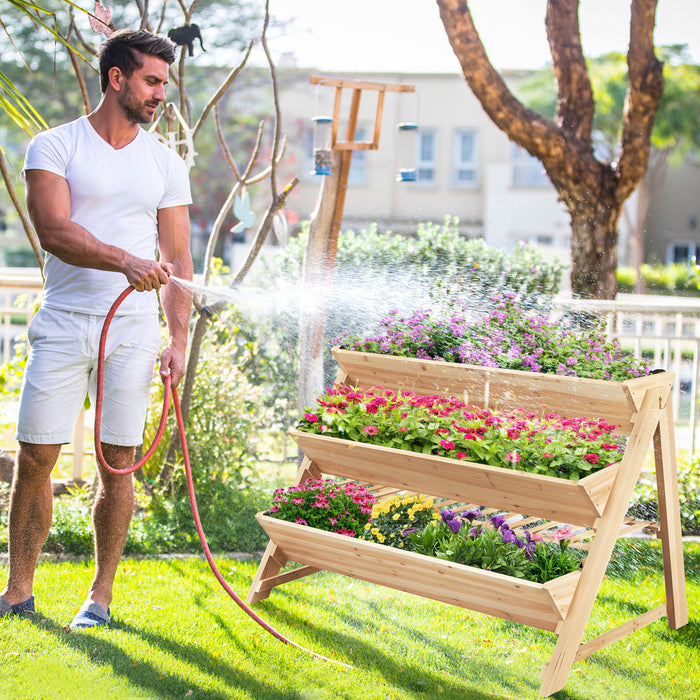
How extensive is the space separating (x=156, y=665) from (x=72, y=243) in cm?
111

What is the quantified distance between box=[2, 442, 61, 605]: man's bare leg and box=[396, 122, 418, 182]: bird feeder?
7.03 feet

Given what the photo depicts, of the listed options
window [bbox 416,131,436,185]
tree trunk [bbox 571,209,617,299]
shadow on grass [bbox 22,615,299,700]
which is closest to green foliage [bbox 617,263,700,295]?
window [bbox 416,131,436,185]

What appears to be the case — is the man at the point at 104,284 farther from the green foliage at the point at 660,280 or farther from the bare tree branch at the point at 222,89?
the green foliage at the point at 660,280

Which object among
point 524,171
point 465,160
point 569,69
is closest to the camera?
point 569,69

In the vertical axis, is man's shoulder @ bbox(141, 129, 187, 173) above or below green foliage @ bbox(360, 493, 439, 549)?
above

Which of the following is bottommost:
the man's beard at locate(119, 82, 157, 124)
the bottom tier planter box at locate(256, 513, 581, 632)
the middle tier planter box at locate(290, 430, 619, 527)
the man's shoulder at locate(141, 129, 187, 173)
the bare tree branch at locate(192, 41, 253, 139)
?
the bottom tier planter box at locate(256, 513, 581, 632)

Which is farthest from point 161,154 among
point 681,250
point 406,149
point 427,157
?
point 681,250

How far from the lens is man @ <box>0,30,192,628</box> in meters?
2.12

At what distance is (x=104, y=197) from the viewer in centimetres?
223

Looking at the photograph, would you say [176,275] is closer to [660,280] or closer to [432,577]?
[432,577]

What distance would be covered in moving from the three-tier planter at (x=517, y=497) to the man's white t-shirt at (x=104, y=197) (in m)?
0.71

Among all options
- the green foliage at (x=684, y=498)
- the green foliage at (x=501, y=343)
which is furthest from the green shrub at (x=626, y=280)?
the green foliage at (x=501, y=343)

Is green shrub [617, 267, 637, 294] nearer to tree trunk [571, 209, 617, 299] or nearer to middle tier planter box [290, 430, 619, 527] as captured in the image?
tree trunk [571, 209, 617, 299]

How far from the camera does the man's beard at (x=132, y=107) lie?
221 cm
